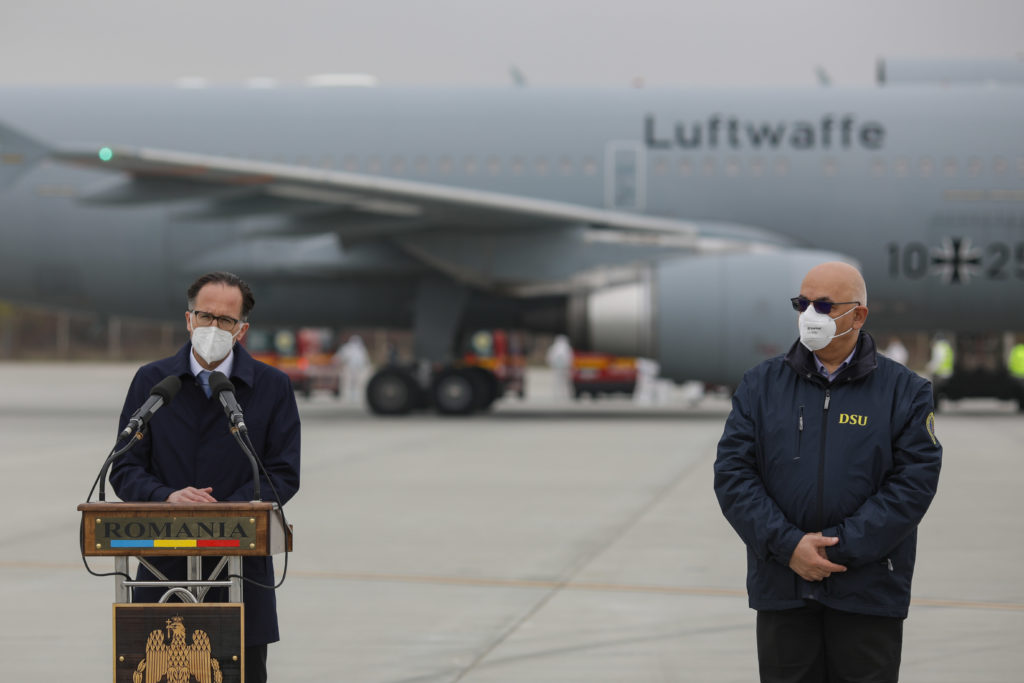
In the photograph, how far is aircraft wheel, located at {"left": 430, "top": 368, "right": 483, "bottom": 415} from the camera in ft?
60.7

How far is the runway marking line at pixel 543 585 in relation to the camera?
655 cm

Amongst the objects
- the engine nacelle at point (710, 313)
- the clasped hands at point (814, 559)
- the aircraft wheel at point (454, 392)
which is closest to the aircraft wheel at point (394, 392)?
the aircraft wheel at point (454, 392)

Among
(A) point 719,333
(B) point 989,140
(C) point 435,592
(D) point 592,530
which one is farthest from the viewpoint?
(B) point 989,140

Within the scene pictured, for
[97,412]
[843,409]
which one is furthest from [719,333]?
[843,409]

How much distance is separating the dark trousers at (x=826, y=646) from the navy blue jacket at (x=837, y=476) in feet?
0.16

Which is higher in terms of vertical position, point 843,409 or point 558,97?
point 558,97

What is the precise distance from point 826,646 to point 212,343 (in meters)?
1.81

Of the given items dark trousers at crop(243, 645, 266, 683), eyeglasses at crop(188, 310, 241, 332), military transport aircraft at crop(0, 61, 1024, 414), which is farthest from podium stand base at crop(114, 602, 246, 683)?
military transport aircraft at crop(0, 61, 1024, 414)

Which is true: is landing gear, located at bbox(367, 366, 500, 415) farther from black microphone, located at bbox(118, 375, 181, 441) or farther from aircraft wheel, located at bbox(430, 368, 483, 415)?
black microphone, located at bbox(118, 375, 181, 441)

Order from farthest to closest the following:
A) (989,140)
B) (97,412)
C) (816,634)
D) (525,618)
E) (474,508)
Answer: (97,412) < (989,140) < (474,508) < (525,618) < (816,634)

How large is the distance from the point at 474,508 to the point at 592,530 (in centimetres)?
126

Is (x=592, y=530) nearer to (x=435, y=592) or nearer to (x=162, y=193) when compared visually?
(x=435, y=592)

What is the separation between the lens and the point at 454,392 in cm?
1848

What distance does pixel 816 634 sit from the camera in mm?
3564
